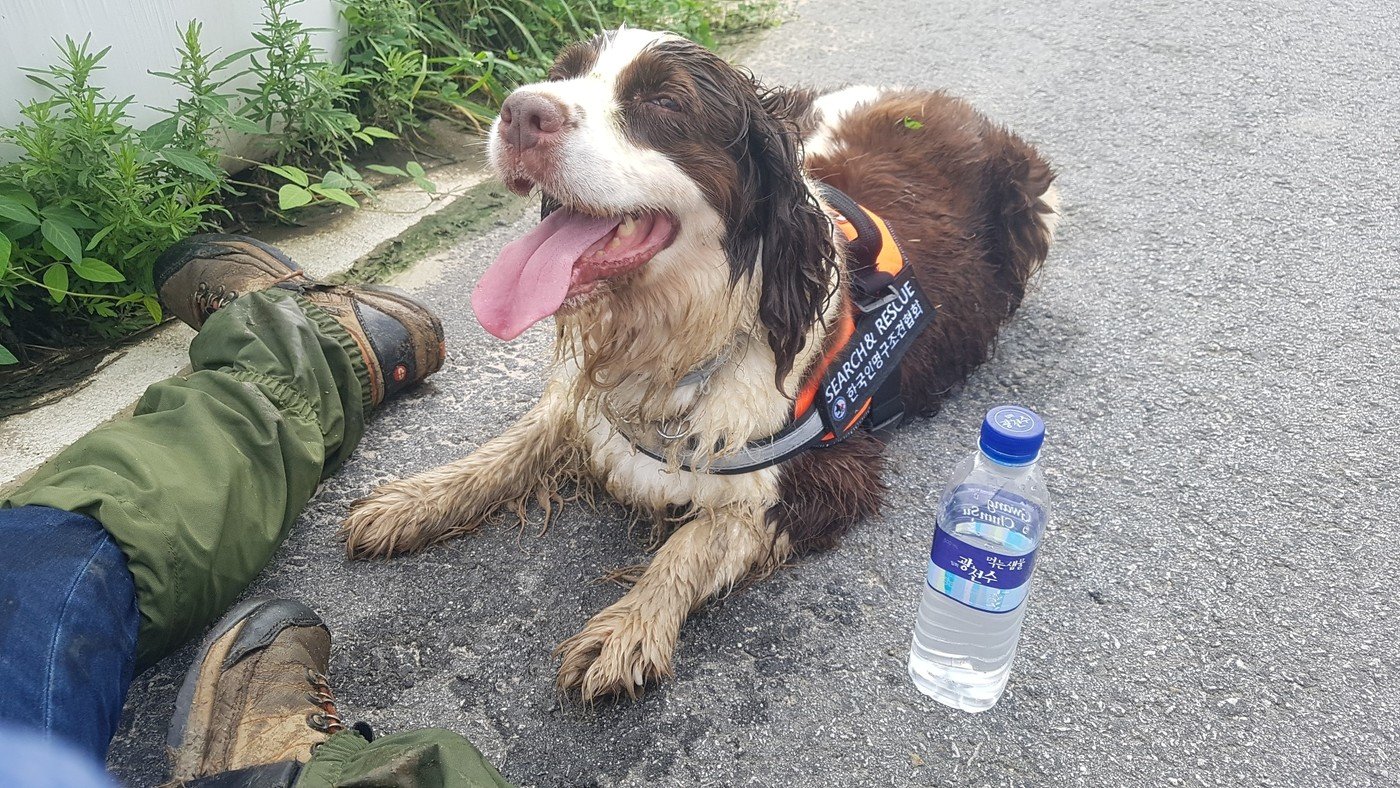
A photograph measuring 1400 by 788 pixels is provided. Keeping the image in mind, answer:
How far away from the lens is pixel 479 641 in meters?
2.23

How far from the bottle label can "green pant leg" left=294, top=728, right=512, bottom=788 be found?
0.94 meters

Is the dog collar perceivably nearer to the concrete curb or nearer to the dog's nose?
the dog's nose

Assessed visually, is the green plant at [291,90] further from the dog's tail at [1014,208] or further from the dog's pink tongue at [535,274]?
the dog's tail at [1014,208]

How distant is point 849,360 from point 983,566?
68 cm

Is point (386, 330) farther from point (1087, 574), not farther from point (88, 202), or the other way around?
point (1087, 574)

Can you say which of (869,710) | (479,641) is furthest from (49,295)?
(869,710)

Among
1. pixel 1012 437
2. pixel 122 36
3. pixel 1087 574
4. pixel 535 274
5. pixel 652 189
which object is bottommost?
pixel 1087 574

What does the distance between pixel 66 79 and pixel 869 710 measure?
110 inches

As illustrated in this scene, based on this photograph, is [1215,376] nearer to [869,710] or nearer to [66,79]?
[869,710]

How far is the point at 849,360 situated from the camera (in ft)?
7.94

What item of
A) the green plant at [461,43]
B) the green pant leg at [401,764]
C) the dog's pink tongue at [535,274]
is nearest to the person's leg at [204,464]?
the green pant leg at [401,764]

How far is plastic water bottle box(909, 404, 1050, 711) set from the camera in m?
Result: 1.87

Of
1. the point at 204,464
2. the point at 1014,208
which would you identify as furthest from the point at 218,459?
the point at 1014,208

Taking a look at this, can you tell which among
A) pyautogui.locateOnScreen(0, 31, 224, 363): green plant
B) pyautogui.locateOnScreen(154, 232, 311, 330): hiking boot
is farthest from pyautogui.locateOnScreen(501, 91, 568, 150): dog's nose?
pyautogui.locateOnScreen(0, 31, 224, 363): green plant
